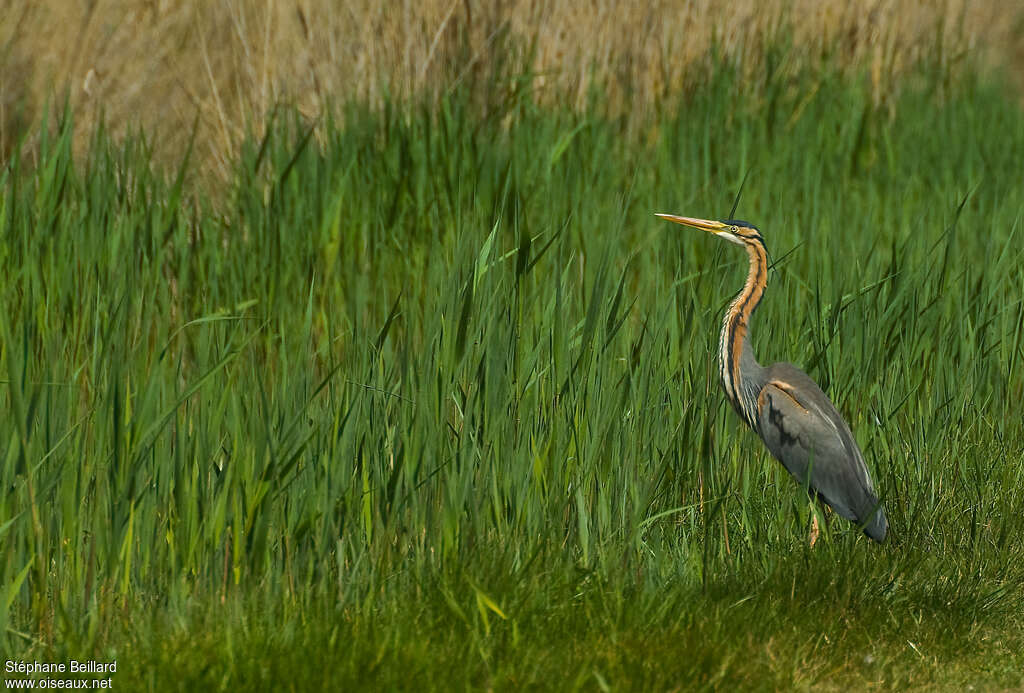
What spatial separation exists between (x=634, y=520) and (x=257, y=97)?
13.1 feet

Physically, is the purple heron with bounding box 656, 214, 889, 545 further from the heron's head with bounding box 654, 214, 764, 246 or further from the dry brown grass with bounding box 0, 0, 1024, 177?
the dry brown grass with bounding box 0, 0, 1024, 177

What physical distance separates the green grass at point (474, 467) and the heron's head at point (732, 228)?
0.61 feet

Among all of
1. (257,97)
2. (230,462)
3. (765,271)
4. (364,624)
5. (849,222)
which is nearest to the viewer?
(364,624)

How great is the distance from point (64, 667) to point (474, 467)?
1.22 meters

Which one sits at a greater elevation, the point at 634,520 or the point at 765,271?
the point at 765,271

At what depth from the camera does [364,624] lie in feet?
9.95

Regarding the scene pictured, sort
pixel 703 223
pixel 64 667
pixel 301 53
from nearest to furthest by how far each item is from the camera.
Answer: pixel 64 667, pixel 703 223, pixel 301 53

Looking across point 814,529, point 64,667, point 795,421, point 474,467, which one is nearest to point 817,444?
point 795,421

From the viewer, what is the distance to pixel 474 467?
3.64 m

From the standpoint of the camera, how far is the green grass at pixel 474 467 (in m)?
3.09

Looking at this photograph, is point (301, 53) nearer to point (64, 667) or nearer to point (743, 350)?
point (743, 350)

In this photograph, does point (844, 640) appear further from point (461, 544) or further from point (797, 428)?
point (461, 544)

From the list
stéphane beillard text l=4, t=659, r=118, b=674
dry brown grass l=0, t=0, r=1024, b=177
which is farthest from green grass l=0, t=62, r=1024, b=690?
dry brown grass l=0, t=0, r=1024, b=177

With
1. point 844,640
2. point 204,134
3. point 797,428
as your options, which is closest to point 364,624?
point 844,640
